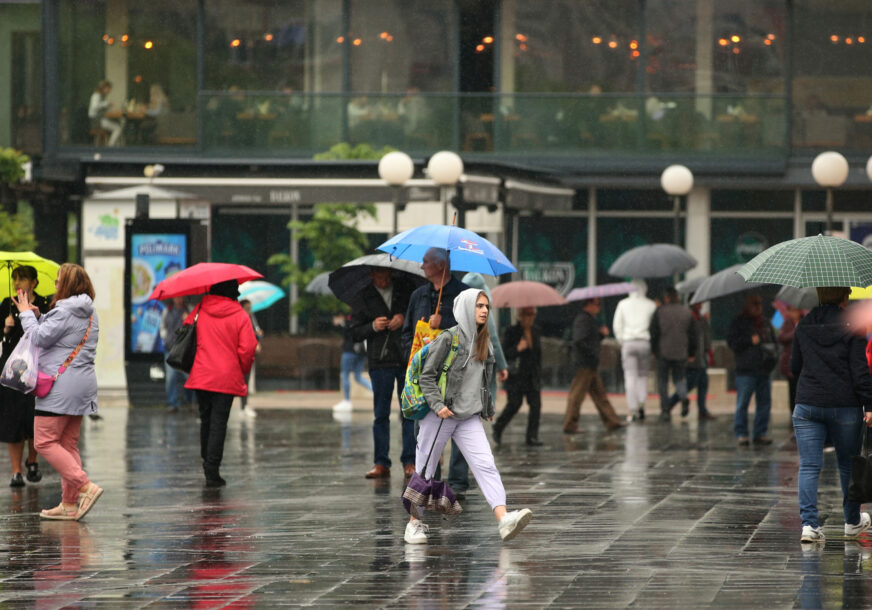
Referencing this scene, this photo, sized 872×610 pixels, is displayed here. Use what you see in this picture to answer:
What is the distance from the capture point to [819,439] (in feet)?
30.6

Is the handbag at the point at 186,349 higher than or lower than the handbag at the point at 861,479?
higher

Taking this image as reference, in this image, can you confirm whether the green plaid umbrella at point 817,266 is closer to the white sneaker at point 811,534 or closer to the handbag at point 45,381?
the white sneaker at point 811,534

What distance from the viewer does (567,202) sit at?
86.8 ft

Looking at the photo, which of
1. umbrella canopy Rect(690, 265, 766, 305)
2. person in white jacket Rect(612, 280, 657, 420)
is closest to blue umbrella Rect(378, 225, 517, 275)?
umbrella canopy Rect(690, 265, 766, 305)

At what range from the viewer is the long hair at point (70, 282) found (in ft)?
35.2

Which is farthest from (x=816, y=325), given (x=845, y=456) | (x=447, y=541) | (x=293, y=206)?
(x=293, y=206)

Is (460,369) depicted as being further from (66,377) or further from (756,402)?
(756,402)

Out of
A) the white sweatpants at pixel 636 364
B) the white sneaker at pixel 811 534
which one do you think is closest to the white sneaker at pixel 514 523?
the white sneaker at pixel 811 534

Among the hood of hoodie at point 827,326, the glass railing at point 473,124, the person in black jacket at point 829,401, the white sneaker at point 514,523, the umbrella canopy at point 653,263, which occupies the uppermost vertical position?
the glass railing at point 473,124

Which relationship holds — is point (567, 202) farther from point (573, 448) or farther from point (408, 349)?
point (408, 349)

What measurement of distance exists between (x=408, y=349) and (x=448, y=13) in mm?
18453

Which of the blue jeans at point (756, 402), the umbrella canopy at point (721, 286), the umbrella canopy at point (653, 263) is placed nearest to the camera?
the blue jeans at point (756, 402)

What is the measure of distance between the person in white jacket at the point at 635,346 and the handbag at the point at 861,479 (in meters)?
10.7

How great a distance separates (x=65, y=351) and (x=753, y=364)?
8614 millimetres
